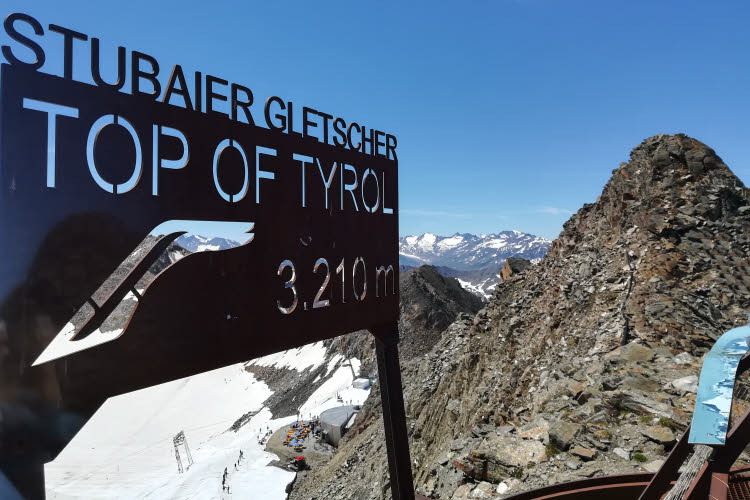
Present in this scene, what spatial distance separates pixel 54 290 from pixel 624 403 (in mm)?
8803

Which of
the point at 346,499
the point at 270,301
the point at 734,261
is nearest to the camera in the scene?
the point at 270,301

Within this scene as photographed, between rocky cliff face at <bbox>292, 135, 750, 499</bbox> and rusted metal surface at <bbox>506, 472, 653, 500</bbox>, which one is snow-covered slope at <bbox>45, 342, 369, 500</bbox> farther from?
rusted metal surface at <bbox>506, 472, 653, 500</bbox>

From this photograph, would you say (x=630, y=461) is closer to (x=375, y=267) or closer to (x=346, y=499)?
(x=375, y=267)

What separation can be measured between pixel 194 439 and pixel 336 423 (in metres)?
30.2

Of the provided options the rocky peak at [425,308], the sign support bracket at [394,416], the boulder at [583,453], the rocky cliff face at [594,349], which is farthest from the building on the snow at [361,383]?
the sign support bracket at [394,416]

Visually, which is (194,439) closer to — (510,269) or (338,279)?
(510,269)

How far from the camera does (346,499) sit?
54.6 feet

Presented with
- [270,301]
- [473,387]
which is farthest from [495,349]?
[270,301]

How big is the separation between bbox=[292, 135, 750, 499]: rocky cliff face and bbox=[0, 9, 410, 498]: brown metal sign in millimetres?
4999

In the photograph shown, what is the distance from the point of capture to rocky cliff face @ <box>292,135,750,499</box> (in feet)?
24.7

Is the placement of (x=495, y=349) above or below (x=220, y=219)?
below

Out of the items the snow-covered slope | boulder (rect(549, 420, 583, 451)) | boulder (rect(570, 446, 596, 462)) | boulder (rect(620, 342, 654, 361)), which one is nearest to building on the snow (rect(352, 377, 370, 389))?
the snow-covered slope

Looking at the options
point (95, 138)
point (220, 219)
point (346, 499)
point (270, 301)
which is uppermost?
point (95, 138)

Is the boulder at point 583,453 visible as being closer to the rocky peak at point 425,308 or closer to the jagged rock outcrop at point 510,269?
the jagged rock outcrop at point 510,269
